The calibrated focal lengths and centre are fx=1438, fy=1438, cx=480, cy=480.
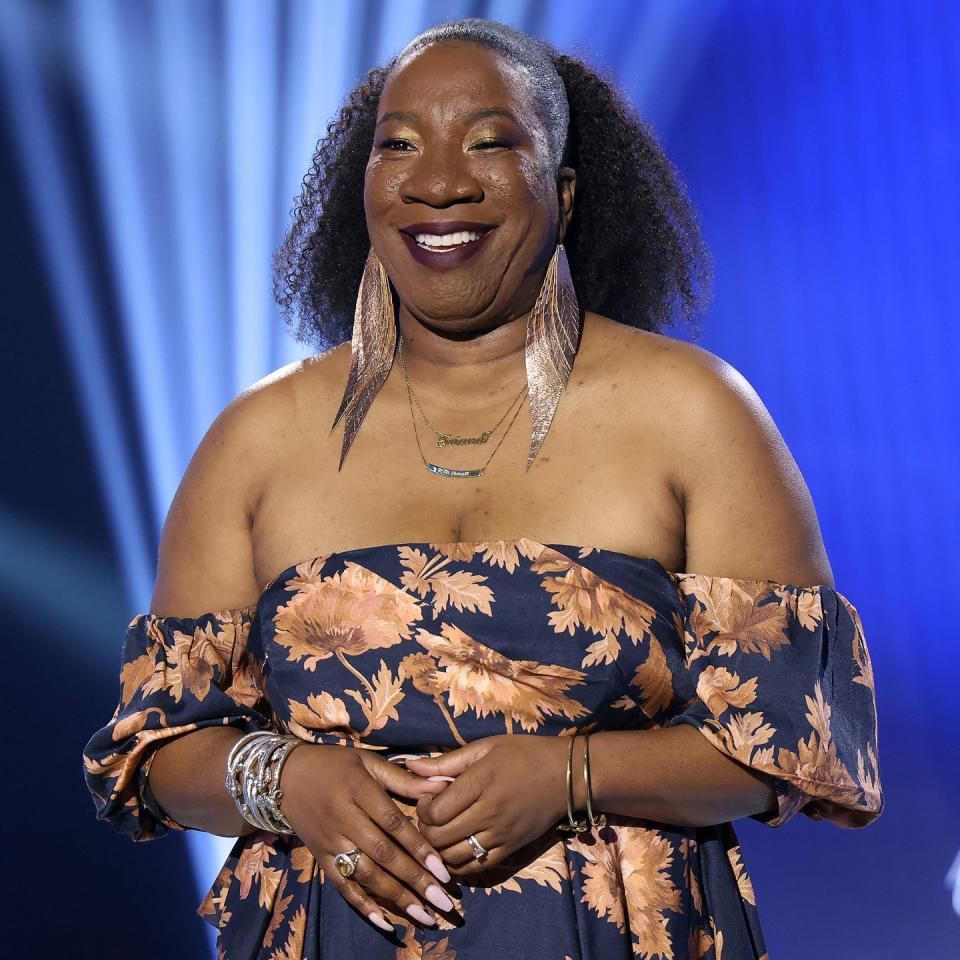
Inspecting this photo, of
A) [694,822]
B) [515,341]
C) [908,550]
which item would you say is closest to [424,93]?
[515,341]

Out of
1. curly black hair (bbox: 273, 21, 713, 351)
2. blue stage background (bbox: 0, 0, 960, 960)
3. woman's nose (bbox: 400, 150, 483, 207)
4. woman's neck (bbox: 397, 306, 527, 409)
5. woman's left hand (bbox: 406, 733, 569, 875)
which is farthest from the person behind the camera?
blue stage background (bbox: 0, 0, 960, 960)

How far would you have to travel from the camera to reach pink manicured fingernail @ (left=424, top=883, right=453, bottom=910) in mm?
1463

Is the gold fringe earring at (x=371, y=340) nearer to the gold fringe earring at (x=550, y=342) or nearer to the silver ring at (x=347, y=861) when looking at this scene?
the gold fringe earring at (x=550, y=342)

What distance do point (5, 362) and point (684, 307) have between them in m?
1.27

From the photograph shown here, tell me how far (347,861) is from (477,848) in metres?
0.14

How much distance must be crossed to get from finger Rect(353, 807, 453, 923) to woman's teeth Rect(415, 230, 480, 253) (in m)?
0.66

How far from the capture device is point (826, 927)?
2.75 metres

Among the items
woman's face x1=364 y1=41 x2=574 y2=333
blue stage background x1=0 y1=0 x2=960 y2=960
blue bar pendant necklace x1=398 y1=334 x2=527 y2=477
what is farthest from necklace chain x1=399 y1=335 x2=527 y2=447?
blue stage background x1=0 y1=0 x2=960 y2=960

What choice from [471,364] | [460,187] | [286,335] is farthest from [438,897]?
[286,335]

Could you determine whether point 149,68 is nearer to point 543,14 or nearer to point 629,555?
point 543,14

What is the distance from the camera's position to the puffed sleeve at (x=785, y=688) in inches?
59.4

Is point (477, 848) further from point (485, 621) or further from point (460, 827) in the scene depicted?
point (485, 621)

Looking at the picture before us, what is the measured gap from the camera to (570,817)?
58.8 inches

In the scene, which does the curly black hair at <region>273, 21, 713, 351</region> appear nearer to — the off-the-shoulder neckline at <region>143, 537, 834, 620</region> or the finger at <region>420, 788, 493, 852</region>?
the off-the-shoulder neckline at <region>143, 537, 834, 620</region>
